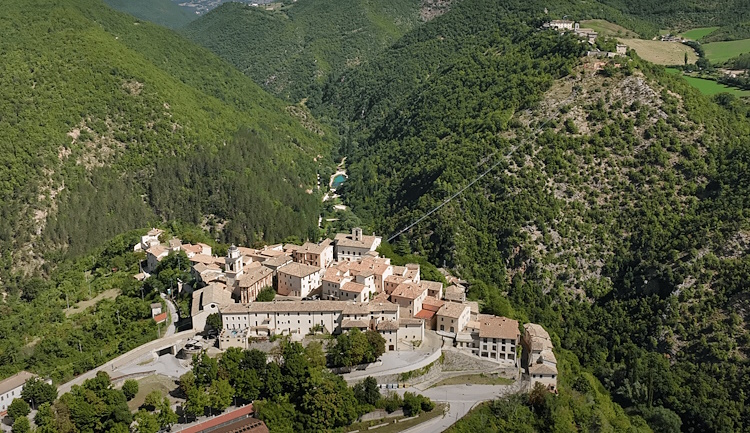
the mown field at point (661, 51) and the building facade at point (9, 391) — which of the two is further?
the mown field at point (661, 51)

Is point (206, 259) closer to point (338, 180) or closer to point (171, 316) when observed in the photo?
point (171, 316)

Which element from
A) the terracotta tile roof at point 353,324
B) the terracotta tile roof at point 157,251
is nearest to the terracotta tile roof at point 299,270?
the terracotta tile roof at point 353,324

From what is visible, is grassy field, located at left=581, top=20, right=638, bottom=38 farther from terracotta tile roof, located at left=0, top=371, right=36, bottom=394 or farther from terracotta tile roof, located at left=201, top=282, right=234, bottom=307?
terracotta tile roof, located at left=0, top=371, right=36, bottom=394

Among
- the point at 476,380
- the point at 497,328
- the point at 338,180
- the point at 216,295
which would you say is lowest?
the point at 338,180

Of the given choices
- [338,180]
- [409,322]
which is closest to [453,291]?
[409,322]

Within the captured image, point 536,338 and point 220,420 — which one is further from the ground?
point 536,338

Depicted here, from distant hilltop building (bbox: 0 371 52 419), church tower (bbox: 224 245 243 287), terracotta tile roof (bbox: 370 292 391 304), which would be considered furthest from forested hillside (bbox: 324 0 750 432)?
distant hilltop building (bbox: 0 371 52 419)

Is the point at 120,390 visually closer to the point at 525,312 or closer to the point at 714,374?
the point at 525,312

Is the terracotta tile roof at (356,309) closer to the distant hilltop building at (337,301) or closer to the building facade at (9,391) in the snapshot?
the distant hilltop building at (337,301)
